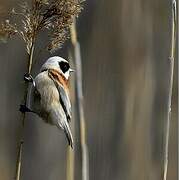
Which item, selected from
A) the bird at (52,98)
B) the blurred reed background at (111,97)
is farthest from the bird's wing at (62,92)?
the blurred reed background at (111,97)

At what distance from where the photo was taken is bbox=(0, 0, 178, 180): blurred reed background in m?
2.64

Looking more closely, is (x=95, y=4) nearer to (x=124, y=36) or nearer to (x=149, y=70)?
(x=124, y=36)

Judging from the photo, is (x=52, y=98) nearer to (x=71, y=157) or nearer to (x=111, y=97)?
(x=71, y=157)

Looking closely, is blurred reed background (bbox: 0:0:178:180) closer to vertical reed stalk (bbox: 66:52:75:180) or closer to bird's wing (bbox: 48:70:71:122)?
vertical reed stalk (bbox: 66:52:75:180)

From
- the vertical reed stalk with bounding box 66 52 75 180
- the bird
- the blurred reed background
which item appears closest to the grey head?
the bird

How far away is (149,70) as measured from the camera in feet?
8.84

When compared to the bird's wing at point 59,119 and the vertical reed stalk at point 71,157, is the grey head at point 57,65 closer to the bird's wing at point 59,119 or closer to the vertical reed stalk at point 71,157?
the bird's wing at point 59,119

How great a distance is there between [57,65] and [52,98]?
130 mm

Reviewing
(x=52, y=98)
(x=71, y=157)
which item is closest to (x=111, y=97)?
(x=71, y=157)

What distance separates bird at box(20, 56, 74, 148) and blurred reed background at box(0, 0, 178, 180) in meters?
0.71

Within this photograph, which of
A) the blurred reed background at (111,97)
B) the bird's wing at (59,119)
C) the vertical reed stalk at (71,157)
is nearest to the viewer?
the bird's wing at (59,119)

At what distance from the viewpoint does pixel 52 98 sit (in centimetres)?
191

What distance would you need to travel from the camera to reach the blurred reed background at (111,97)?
2645mm

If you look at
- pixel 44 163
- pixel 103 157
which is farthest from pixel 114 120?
pixel 44 163
